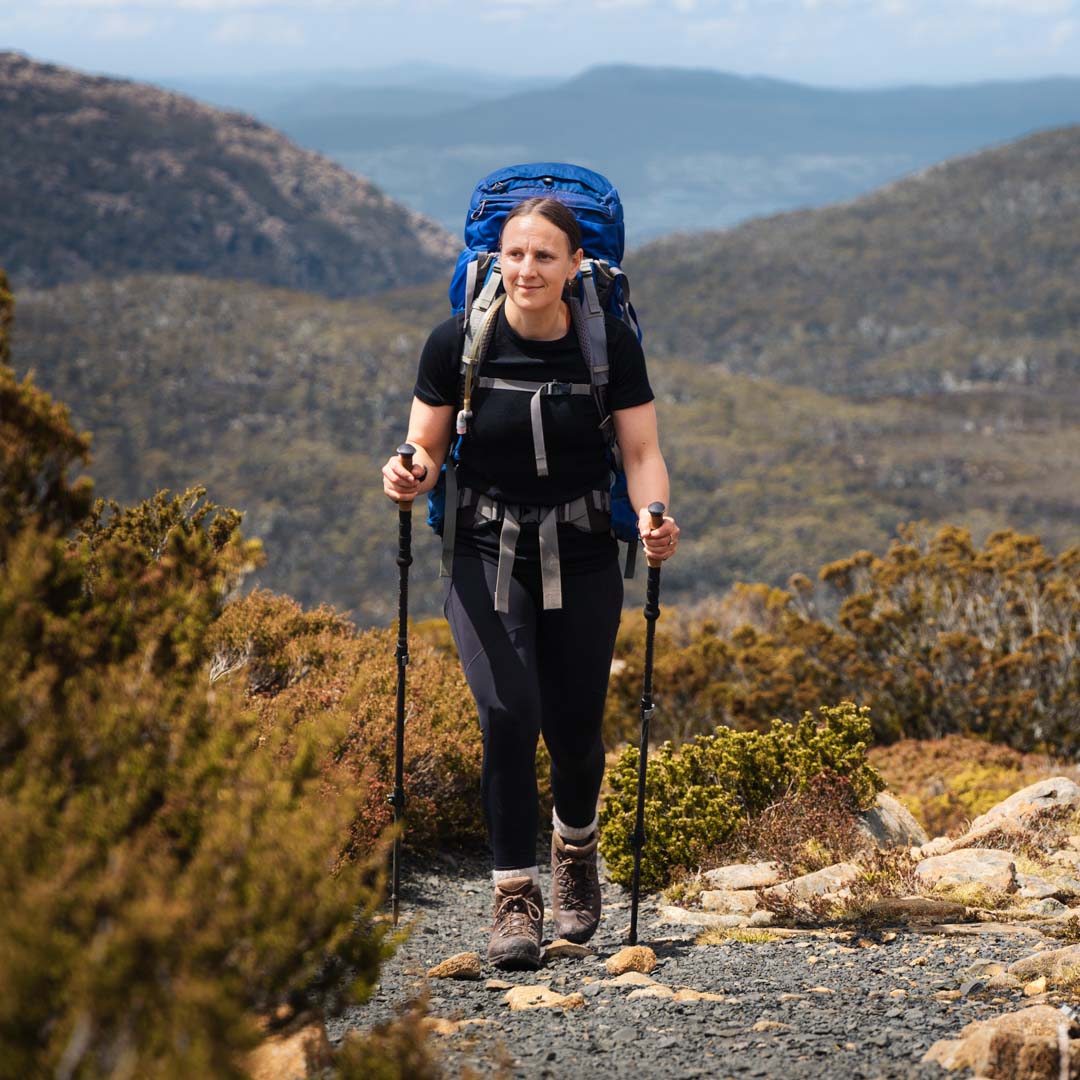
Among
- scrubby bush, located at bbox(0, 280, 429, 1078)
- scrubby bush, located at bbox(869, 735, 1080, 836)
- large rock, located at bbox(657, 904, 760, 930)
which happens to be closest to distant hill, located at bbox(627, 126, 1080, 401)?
scrubby bush, located at bbox(869, 735, 1080, 836)

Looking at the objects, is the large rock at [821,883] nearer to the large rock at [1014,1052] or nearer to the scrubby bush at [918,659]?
the large rock at [1014,1052]

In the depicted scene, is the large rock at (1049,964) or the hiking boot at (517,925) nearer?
the large rock at (1049,964)

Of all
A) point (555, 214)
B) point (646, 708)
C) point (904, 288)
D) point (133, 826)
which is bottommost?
point (646, 708)

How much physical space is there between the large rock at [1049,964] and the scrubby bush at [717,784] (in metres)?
1.95

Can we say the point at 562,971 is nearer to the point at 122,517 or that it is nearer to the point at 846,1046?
the point at 846,1046

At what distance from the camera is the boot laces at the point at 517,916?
12.1 feet

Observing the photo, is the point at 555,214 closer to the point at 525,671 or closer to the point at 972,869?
the point at 525,671

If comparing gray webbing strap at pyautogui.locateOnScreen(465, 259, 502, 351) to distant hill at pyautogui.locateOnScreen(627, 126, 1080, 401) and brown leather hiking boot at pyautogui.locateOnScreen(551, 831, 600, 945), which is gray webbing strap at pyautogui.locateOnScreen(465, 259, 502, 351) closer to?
brown leather hiking boot at pyautogui.locateOnScreen(551, 831, 600, 945)

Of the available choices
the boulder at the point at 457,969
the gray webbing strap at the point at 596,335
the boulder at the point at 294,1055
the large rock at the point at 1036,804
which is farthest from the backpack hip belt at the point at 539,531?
the large rock at the point at 1036,804

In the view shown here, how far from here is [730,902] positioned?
4.61m

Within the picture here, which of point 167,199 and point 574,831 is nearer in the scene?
point 574,831

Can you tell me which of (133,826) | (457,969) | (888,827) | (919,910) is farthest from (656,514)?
(888,827)

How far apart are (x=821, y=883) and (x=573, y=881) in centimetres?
94

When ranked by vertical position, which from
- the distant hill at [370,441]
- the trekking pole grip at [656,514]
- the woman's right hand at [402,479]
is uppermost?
the woman's right hand at [402,479]
